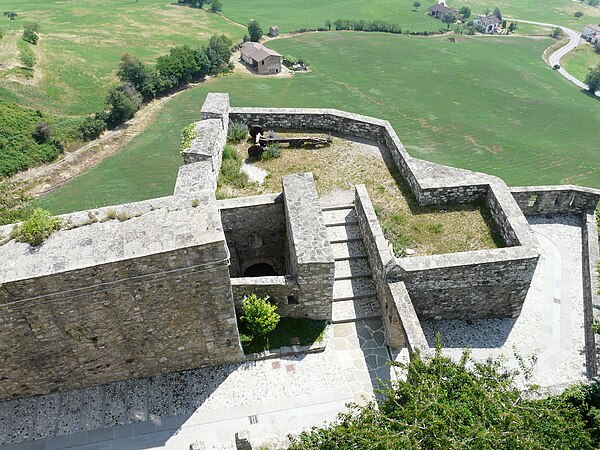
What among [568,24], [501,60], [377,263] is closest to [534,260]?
[377,263]

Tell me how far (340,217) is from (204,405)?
750cm

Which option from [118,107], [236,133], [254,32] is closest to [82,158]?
[118,107]

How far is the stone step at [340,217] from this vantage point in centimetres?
1512

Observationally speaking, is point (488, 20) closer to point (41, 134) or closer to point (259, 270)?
point (41, 134)

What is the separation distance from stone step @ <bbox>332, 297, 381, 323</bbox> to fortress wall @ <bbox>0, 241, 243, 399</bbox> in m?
3.18

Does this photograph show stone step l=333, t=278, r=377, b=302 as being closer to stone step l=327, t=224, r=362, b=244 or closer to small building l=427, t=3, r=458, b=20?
stone step l=327, t=224, r=362, b=244

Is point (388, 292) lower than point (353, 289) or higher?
higher

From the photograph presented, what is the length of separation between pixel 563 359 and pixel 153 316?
1094cm

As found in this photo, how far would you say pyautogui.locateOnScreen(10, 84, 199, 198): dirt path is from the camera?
47.7 meters

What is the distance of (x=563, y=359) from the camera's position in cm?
1196

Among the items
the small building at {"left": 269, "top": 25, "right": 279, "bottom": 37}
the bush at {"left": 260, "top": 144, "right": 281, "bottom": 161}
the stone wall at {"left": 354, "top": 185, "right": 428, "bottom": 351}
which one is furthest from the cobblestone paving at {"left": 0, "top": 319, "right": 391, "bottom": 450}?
the small building at {"left": 269, "top": 25, "right": 279, "bottom": 37}

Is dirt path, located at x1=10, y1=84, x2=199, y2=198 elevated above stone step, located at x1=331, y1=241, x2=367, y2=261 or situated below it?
below

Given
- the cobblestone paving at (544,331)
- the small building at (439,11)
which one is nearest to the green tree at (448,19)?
the small building at (439,11)

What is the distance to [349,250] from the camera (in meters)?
14.4
